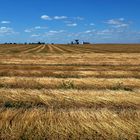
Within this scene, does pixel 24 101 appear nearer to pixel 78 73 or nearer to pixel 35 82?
pixel 35 82

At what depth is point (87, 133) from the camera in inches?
267

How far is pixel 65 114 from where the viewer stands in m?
7.95

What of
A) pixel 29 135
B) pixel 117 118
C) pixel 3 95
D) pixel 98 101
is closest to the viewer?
pixel 29 135

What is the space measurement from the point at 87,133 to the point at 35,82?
728cm

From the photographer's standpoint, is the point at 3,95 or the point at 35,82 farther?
the point at 35,82

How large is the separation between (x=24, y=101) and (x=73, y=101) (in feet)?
5.09

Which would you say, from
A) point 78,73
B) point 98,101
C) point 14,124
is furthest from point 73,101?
point 78,73

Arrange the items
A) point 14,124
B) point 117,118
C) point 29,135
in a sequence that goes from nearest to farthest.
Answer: point 29,135
point 14,124
point 117,118

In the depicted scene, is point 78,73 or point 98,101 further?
point 78,73

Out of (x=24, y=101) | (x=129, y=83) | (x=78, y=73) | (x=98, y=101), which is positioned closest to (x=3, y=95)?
(x=24, y=101)

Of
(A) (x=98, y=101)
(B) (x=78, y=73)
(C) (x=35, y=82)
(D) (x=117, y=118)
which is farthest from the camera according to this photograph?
(B) (x=78, y=73)

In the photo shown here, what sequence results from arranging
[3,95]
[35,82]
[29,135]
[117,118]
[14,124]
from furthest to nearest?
[35,82] → [3,95] → [117,118] → [14,124] → [29,135]

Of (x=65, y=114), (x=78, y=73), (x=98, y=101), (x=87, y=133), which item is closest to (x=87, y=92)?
(x=98, y=101)

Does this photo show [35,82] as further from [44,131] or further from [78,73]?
[44,131]
